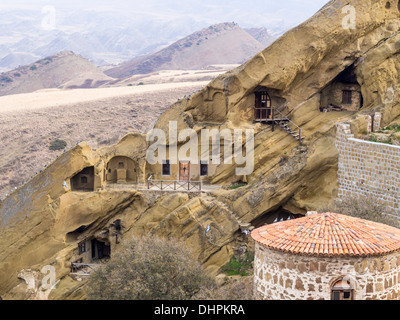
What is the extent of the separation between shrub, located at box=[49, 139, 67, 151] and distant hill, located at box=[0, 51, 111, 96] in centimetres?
6269

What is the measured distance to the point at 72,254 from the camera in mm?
36781

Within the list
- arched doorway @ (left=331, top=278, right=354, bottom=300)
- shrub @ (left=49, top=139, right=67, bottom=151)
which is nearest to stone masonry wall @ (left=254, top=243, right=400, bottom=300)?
arched doorway @ (left=331, top=278, right=354, bottom=300)

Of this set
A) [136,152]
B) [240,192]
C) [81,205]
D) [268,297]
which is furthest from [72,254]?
[268,297]

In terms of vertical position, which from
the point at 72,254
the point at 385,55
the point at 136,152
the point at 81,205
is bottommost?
the point at 72,254

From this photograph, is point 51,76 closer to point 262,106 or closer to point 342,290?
point 262,106

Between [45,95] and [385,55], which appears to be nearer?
[385,55]

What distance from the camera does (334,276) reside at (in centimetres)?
2034

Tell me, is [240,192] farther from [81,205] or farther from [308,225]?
[308,225]

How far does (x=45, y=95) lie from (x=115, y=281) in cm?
7812

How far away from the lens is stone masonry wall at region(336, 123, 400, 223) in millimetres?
30016

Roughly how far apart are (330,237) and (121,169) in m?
20.2

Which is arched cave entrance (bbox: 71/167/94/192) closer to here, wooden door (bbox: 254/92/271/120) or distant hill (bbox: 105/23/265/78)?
wooden door (bbox: 254/92/271/120)

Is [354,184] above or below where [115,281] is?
above

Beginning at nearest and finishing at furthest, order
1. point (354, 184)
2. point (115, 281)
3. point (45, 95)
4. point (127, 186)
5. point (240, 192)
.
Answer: point (115, 281) → point (354, 184) → point (240, 192) → point (127, 186) → point (45, 95)
